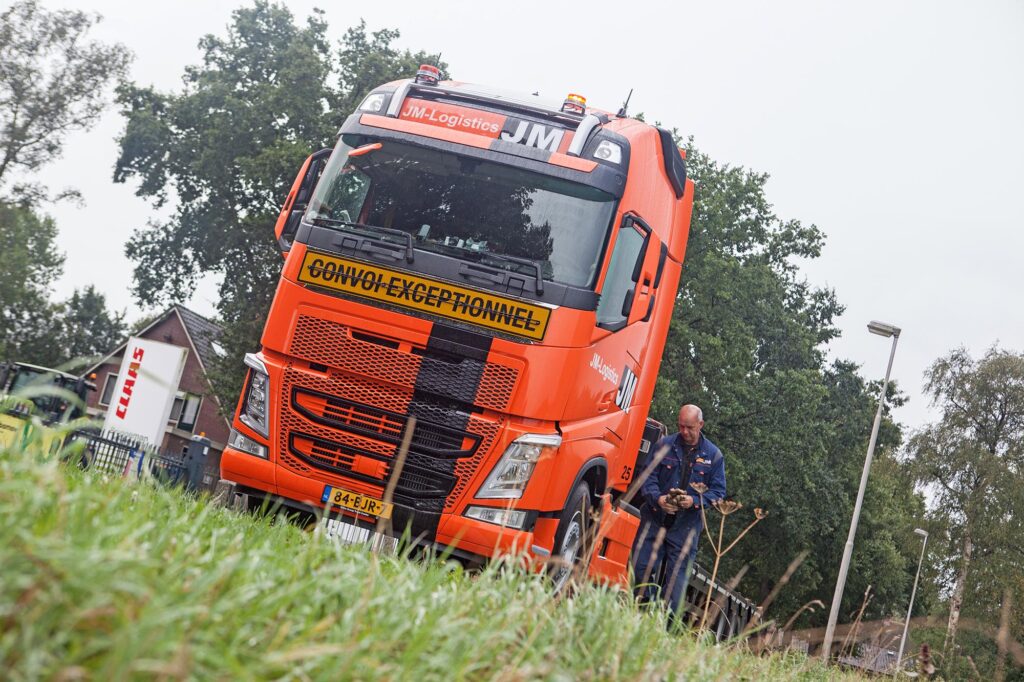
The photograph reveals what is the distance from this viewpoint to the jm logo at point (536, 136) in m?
8.08

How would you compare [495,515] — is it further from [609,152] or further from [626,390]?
[609,152]

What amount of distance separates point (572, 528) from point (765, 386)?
24.7m

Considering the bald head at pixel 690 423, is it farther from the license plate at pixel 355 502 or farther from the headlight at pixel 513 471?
the license plate at pixel 355 502

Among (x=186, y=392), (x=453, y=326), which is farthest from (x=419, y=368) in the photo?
(x=186, y=392)

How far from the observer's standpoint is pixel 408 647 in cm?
321

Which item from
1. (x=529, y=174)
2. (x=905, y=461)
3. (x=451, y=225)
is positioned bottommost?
(x=451, y=225)

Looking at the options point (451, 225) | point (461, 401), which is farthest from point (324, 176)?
point (461, 401)

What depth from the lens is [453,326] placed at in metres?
7.41

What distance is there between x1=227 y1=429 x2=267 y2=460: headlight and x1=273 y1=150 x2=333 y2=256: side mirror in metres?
1.33

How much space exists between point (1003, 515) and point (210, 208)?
2795 centimetres

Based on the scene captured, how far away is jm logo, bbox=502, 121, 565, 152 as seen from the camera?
808 centimetres

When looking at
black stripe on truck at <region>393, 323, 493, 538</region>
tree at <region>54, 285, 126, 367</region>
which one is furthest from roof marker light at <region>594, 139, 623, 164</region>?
tree at <region>54, 285, 126, 367</region>

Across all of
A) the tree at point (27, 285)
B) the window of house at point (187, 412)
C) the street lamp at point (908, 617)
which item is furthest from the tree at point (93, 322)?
the street lamp at point (908, 617)

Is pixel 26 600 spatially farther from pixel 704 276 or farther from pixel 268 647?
pixel 704 276
